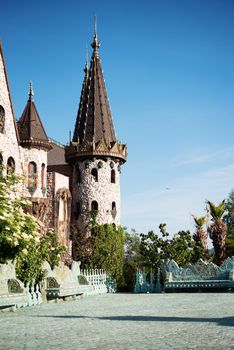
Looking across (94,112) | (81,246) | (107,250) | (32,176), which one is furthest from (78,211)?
(94,112)

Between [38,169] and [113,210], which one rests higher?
[38,169]

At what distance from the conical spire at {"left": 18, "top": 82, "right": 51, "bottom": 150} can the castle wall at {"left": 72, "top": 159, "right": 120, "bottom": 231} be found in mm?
5365

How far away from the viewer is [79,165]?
38250 mm

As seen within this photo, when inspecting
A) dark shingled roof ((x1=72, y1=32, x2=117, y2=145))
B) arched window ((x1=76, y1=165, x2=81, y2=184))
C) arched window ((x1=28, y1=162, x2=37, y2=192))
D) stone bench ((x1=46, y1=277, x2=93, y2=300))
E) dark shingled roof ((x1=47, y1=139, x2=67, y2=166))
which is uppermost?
dark shingled roof ((x1=72, y1=32, x2=117, y2=145))

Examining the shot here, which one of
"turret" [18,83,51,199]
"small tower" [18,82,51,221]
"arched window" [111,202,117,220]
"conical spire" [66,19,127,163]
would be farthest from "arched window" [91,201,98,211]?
"turret" [18,83,51,199]

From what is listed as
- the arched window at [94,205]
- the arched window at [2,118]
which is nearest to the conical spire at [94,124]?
the arched window at [94,205]

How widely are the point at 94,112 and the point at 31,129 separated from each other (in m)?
8.12

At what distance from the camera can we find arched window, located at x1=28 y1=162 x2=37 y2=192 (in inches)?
1235

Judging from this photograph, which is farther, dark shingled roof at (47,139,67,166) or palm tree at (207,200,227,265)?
dark shingled roof at (47,139,67,166)

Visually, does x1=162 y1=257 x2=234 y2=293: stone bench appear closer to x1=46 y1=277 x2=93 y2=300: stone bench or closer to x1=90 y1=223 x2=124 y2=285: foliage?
x1=46 y1=277 x2=93 y2=300: stone bench

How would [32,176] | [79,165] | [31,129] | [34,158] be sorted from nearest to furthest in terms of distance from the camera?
[32,176] < [34,158] < [31,129] < [79,165]

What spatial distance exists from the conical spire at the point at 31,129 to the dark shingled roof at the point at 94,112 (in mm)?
5522

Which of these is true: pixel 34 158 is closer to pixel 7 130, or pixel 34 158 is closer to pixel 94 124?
pixel 7 130

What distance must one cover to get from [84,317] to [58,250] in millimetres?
16198
